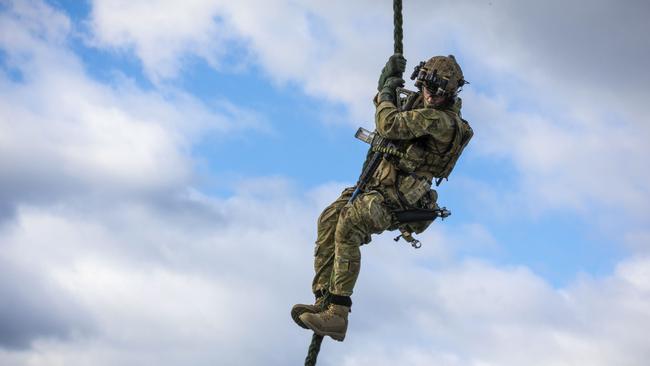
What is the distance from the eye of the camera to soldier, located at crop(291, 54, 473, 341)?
16812 millimetres

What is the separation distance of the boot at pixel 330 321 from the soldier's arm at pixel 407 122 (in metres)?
2.78

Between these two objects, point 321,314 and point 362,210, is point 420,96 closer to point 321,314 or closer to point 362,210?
point 362,210

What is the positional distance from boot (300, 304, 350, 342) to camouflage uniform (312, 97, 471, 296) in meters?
0.28

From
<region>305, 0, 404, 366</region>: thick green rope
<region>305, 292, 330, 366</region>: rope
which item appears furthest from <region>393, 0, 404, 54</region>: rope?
<region>305, 292, 330, 366</region>: rope

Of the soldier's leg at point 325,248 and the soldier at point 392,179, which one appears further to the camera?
the soldier's leg at point 325,248

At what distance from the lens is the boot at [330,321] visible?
1664 cm

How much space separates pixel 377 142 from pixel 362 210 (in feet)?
3.93

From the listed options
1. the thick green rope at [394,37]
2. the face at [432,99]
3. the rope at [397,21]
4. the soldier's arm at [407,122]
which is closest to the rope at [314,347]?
the thick green rope at [394,37]

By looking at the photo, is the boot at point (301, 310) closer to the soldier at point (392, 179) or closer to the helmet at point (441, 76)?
the soldier at point (392, 179)

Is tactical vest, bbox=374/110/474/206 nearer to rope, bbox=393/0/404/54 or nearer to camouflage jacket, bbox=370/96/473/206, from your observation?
camouflage jacket, bbox=370/96/473/206

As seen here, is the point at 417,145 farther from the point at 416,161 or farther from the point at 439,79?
the point at 439,79

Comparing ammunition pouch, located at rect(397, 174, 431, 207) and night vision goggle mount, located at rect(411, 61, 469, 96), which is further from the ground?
night vision goggle mount, located at rect(411, 61, 469, 96)

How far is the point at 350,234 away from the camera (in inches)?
667

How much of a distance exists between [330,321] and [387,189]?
2.27 m
